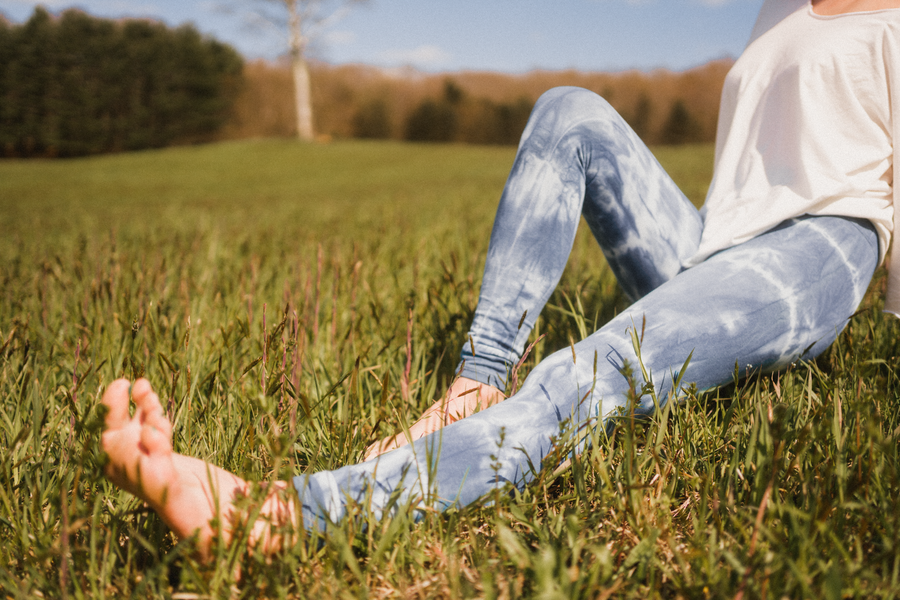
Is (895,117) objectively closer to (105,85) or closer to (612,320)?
(612,320)

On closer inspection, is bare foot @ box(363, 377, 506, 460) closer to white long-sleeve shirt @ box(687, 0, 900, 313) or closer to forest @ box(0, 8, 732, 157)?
white long-sleeve shirt @ box(687, 0, 900, 313)

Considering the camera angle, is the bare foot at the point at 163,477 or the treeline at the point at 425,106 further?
the treeline at the point at 425,106

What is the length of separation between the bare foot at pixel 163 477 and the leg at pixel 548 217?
1.38 feet

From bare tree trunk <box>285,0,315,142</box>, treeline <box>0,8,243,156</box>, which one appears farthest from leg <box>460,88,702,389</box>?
treeline <box>0,8,243,156</box>

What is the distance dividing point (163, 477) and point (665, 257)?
108cm

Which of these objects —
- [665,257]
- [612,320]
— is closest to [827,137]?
[665,257]

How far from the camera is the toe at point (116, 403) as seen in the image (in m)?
0.68

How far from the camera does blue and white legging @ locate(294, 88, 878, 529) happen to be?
0.84m

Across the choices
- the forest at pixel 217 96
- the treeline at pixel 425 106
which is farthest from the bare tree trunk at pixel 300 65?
the treeline at pixel 425 106

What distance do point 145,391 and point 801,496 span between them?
1.00 m

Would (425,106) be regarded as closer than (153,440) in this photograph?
No

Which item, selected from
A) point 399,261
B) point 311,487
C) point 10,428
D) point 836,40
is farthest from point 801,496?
point 399,261

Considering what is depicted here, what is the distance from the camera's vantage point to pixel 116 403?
681mm

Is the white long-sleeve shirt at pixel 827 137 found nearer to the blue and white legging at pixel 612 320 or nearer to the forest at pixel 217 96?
the blue and white legging at pixel 612 320
